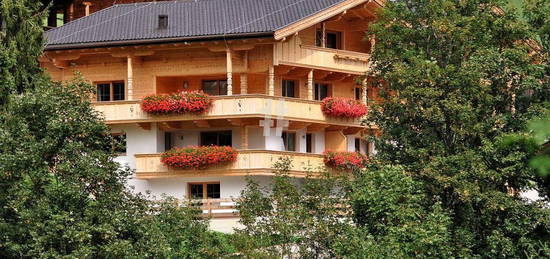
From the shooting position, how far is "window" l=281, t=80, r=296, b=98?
128 feet

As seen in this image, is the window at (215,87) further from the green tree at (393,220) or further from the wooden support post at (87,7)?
the green tree at (393,220)

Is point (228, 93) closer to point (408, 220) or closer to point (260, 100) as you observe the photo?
point (260, 100)

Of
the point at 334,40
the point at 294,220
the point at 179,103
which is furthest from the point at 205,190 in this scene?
the point at 294,220

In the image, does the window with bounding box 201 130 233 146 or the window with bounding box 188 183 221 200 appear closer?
the window with bounding box 188 183 221 200

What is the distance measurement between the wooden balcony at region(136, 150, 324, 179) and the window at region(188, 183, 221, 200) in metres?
1.08

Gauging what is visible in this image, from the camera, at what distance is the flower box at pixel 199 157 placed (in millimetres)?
35094

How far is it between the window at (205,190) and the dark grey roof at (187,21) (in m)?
5.97

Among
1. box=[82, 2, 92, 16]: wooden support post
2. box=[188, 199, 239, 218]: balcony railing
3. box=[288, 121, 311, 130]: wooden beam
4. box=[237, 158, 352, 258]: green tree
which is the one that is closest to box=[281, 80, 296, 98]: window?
box=[288, 121, 311, 130]: wooden beam

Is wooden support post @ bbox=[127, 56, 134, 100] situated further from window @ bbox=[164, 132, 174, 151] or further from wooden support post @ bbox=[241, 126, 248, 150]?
wooden support post @ bbox=[241, 126, 248, 150]

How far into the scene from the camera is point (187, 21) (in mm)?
37500

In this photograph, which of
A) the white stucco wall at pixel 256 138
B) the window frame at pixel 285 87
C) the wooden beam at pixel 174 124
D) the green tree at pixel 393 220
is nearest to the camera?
the green tree at pixel 393 220

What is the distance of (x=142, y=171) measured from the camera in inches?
1428

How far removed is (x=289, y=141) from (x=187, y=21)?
6514mm

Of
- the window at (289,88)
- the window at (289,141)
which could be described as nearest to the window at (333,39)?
the window at (289,88)
